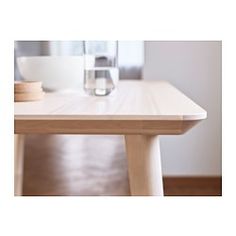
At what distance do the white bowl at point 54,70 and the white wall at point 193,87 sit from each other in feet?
3.66

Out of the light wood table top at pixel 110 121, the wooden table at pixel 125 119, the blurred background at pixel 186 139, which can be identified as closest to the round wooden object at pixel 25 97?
the wooden table at pixel 125 119

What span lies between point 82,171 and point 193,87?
868mm

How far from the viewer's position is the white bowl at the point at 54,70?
1.14 meters

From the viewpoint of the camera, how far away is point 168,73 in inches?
88.9

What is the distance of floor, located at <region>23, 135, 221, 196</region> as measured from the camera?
230 cm

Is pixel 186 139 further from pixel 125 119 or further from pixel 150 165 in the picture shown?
pixel 125 119

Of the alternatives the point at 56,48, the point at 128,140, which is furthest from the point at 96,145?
the point at 128,140

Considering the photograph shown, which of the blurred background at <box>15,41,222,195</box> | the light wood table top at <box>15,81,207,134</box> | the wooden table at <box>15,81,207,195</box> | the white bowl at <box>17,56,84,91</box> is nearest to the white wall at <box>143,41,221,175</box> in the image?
the blurred background at <box>15,41,222,195</box>

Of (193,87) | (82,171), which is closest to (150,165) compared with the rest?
(193,87)

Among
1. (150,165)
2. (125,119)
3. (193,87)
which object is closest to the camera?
(125,119)

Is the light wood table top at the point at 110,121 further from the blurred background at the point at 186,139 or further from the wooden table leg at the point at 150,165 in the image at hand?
the blurred background at the point at 186,139

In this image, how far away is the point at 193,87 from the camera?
2.25m
